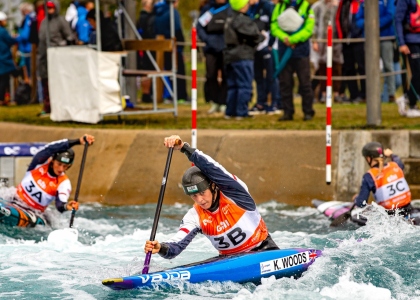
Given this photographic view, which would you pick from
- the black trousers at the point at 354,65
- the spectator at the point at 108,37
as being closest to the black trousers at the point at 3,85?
the spectator at the point at 108,37

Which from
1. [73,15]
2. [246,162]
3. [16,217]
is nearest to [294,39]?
[246,162]

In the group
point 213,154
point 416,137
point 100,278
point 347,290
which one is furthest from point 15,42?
point 347,290

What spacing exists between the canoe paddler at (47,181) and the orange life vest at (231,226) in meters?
3.52

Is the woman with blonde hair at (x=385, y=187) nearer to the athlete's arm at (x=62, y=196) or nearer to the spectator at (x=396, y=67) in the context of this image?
the athlete's arm at (x=62, y=196)

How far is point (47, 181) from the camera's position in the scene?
12.3 meters

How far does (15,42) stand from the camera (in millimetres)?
20391

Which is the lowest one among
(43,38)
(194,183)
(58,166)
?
(58,166)

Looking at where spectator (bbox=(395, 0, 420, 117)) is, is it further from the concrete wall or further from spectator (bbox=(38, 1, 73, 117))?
→ spectator (bbox=(38, 1, 73, 117))

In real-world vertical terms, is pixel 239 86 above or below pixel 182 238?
above

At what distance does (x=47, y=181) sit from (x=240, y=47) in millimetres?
4260

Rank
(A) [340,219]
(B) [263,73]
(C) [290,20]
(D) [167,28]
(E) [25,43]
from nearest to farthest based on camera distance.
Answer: (A) [340,219] → (C) [290,20] → (B) [263,73] → (D) [167,28] → (E) [25,43]

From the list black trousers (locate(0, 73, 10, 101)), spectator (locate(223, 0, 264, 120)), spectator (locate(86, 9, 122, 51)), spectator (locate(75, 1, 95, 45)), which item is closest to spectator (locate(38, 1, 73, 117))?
spectator (locate(75, 1, 95, 45))

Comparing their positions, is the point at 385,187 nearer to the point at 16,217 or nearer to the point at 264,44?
the point at 16,217

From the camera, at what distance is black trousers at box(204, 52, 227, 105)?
16281mm
